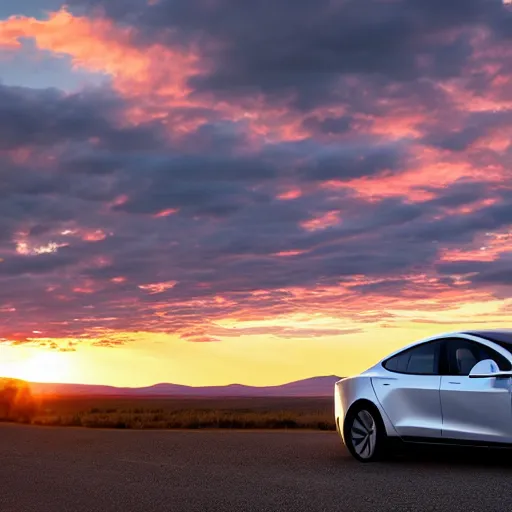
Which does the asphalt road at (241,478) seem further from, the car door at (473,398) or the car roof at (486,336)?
the car roof at (486,336)

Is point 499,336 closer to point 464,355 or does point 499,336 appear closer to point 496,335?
point 496,335

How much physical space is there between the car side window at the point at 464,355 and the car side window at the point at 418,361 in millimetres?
188

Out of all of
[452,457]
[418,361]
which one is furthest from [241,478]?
[452,457]

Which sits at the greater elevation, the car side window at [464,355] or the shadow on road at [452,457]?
the car side window at [464,355]

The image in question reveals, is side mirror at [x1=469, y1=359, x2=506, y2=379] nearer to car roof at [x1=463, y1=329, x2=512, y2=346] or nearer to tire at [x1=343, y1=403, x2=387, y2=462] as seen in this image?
car roof at [x1=463, y1=329, x2=512, y2=346]

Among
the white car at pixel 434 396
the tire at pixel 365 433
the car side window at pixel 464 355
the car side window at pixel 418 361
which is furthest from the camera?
the tire at pixel 365 433

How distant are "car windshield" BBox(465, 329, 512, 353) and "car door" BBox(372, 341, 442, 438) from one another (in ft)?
1.81

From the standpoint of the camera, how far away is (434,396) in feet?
38.2

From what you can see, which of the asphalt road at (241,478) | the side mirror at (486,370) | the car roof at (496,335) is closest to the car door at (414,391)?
the asphalt road at (241,478)

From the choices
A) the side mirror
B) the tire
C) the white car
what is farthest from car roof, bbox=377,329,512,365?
the tire

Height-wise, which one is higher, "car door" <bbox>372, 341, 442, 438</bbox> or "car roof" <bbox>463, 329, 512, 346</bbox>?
"car roof" <bbox>463, 329, 512, 346</bbox>

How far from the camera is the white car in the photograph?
431 inches

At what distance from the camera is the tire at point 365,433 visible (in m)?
12.2

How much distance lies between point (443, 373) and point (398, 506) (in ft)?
11.1
